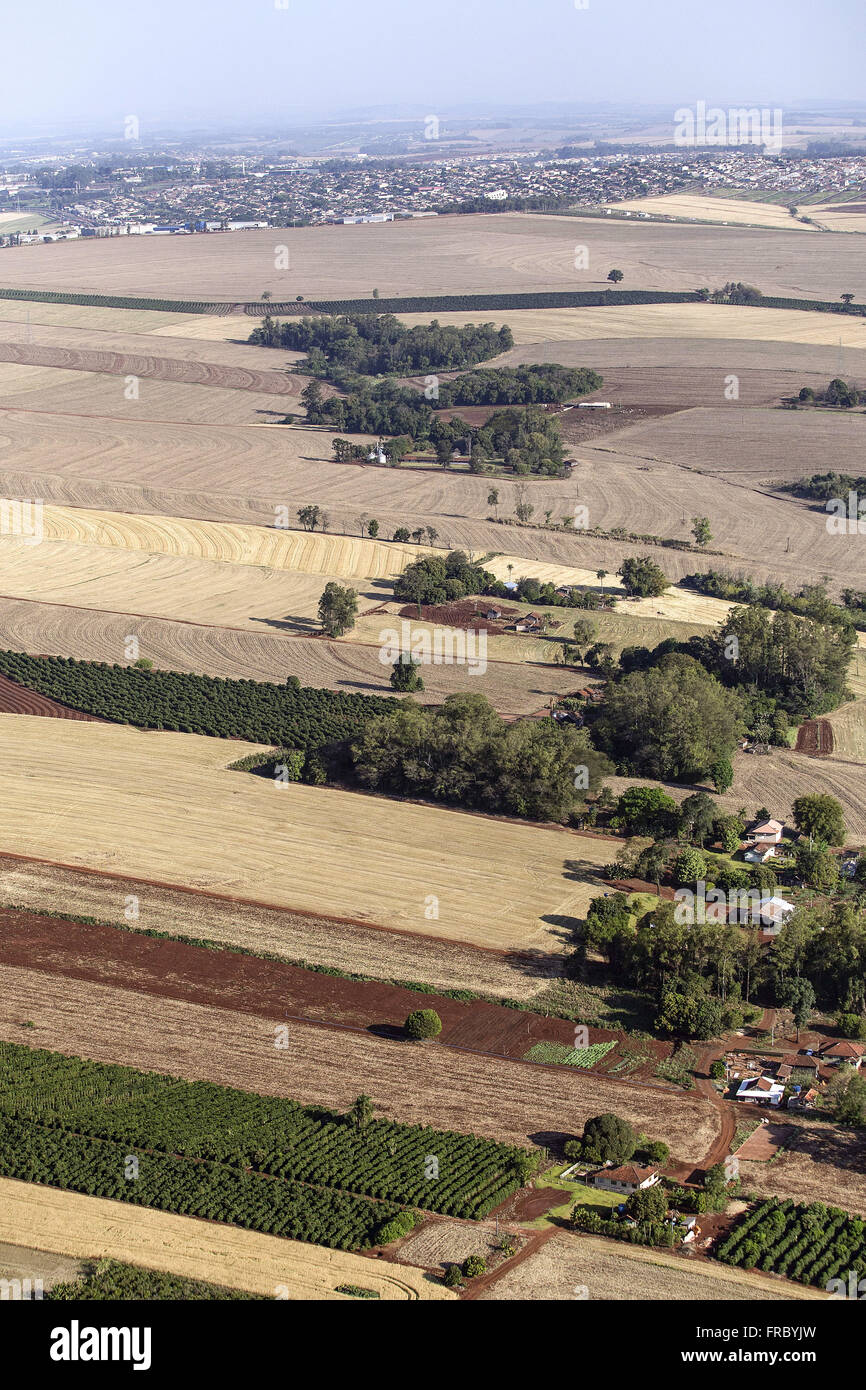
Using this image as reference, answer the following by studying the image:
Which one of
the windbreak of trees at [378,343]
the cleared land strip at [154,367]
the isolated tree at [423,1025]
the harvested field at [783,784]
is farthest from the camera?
the windbreak of trees at [378,343]

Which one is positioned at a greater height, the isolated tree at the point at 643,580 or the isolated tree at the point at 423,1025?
the isolated tree at the point at 643,580

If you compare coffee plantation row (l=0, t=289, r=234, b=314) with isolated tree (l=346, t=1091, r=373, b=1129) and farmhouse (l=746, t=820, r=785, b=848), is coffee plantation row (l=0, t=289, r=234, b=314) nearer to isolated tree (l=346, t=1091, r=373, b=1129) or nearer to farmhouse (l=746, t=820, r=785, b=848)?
farmhouse (l=746, t=820, r=785, b=848)

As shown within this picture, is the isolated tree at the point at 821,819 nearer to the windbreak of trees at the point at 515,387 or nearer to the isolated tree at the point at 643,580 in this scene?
the isolated tree at the point at 643,580

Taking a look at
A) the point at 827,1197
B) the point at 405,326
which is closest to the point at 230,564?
the point at 827,1197

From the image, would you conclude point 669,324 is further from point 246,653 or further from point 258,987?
point 258,987

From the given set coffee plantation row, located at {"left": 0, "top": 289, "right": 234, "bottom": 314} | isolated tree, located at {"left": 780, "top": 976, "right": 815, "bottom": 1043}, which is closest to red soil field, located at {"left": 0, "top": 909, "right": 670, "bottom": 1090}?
isolated tree, located at {"left": 780, "top": 976, "right": 815, "bottom": 1043}

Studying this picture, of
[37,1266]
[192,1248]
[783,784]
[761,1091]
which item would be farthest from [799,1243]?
[783,784]

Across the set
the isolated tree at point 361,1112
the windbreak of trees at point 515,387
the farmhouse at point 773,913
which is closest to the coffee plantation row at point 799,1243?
the isolated tree at point 361,1112
